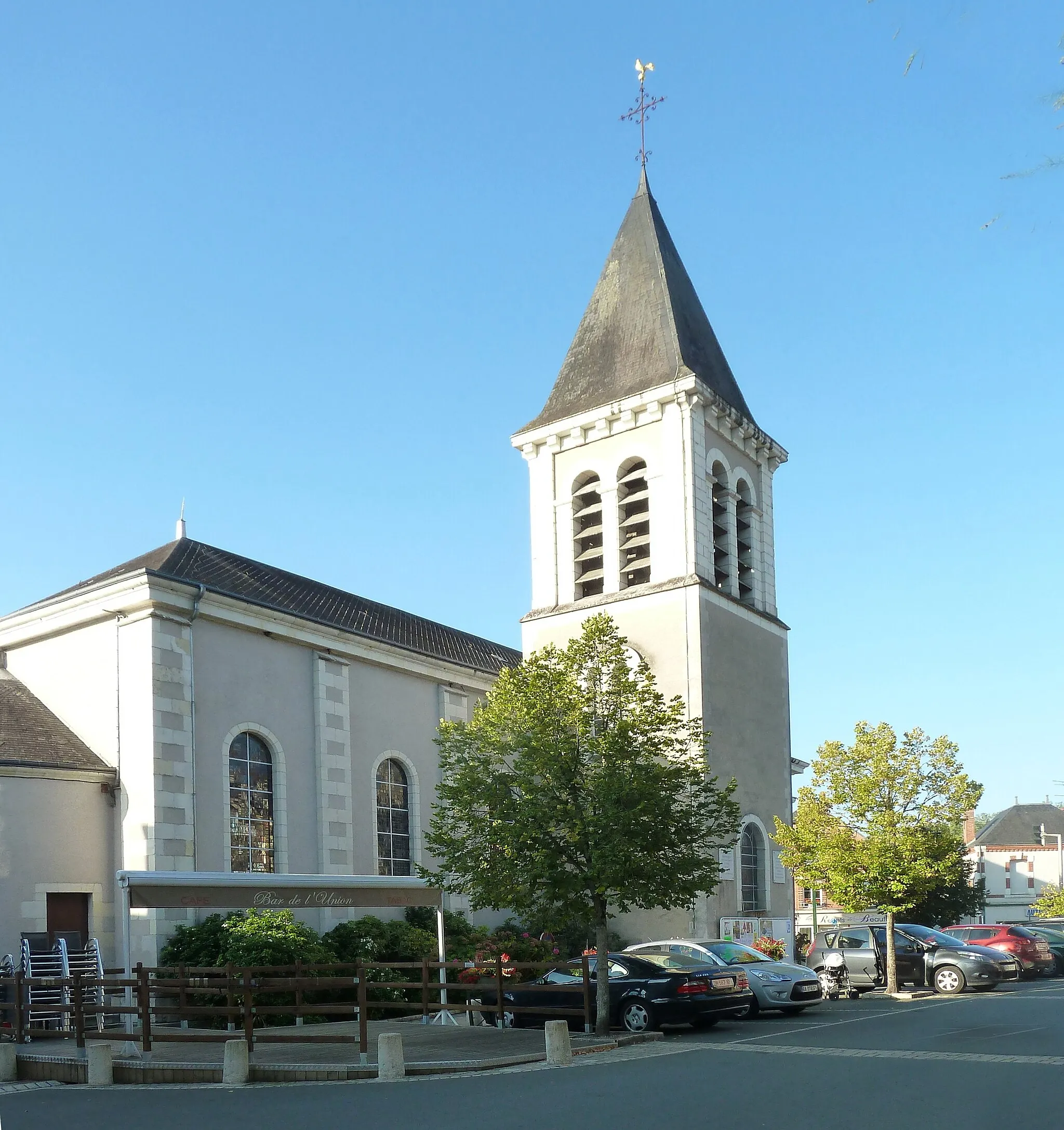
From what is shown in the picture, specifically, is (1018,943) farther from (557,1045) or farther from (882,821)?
(557,1045)

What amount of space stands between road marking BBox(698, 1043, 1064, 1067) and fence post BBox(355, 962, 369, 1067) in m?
4.45

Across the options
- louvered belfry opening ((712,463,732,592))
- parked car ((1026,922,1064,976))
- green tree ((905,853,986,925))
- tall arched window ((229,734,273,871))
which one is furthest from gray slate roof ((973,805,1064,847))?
tall arched window ((229,734,273,871))

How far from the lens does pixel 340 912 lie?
2608cm

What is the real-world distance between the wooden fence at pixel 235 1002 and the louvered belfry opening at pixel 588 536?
42.2 feet

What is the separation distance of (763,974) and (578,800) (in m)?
5.08

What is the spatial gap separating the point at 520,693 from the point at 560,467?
610 inches

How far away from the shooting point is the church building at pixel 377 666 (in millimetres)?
23312

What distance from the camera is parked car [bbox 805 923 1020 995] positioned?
26.1 m

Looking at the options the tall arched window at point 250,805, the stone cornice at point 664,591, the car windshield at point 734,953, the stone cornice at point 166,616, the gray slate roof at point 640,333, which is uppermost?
the gray slate roof at point 640,333

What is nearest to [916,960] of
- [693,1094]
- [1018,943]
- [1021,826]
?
[1018,943]

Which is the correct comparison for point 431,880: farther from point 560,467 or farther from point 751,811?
point 560,467

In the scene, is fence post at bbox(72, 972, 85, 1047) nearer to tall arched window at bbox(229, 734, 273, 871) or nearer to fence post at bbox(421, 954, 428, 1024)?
fence post at bbox(421, 954, 428, 1024)

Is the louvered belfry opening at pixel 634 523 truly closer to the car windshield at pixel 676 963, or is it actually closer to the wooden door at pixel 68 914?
the car windshield at pixel 676 963

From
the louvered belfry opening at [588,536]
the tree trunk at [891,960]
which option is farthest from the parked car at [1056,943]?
the louvered belfry opening at [588,536]
